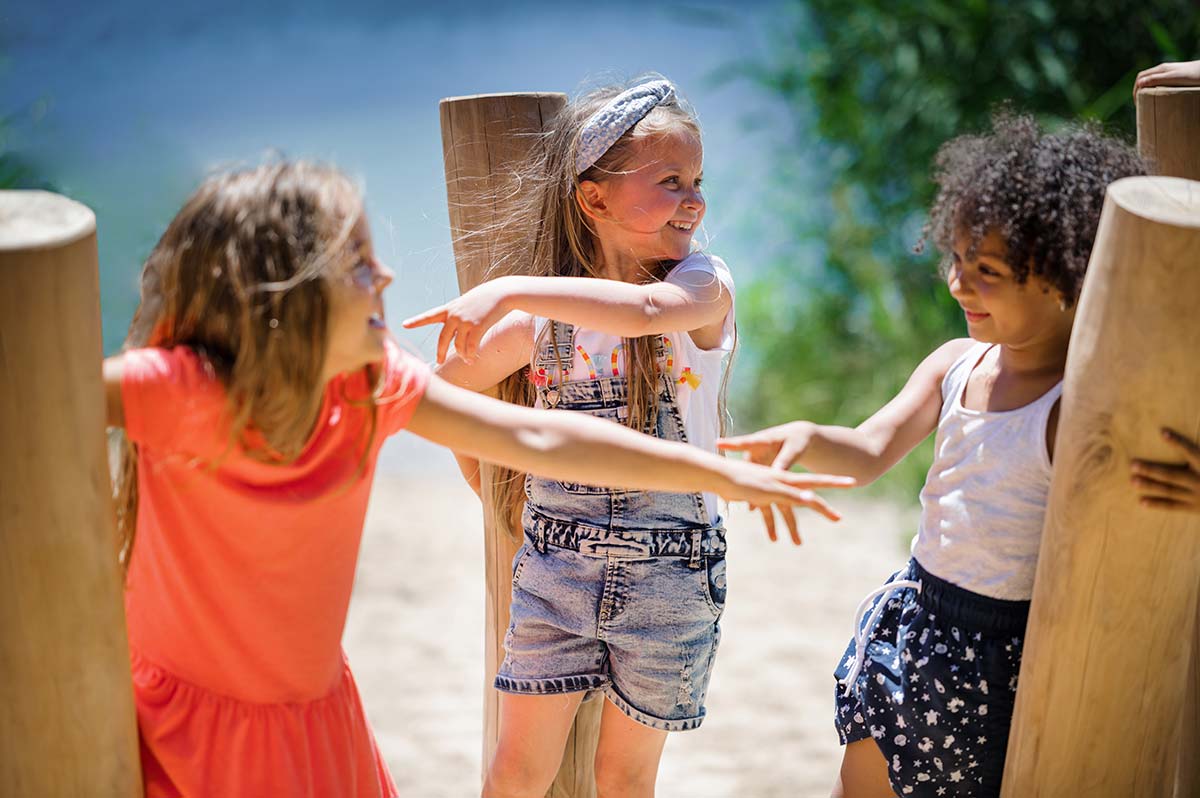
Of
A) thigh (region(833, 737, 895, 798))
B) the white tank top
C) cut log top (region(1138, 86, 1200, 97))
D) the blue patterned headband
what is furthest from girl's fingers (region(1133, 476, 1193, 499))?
the blue patterned headband

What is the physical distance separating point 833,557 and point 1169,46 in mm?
2441

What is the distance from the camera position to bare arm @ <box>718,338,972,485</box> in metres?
2.06

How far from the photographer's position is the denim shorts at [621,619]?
2363 mm

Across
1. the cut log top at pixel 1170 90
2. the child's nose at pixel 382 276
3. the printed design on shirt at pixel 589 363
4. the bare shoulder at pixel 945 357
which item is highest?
the cut log top at pixel 1170 90

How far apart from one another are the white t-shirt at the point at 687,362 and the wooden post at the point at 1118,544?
0.75 meters

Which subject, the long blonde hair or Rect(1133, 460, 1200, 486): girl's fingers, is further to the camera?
the long blonde hair

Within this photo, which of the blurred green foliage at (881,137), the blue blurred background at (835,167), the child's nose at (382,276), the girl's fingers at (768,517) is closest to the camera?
the child's nose at (382,276)

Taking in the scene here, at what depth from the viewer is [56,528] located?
1596 mm

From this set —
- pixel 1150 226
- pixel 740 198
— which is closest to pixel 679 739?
pixel 1150 226

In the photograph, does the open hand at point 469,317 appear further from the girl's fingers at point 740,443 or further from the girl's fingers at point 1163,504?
the girl's fingers at point 1163,504

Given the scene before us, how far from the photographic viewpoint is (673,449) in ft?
6.08

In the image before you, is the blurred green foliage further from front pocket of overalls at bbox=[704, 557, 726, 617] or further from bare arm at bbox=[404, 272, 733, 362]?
bare arm at bbox=[404, 272, 733, 362]

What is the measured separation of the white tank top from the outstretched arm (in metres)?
0.32

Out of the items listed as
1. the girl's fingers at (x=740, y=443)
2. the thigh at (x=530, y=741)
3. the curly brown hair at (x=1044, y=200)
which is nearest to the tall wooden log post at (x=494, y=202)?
the thigh at (x=530, y=741)
